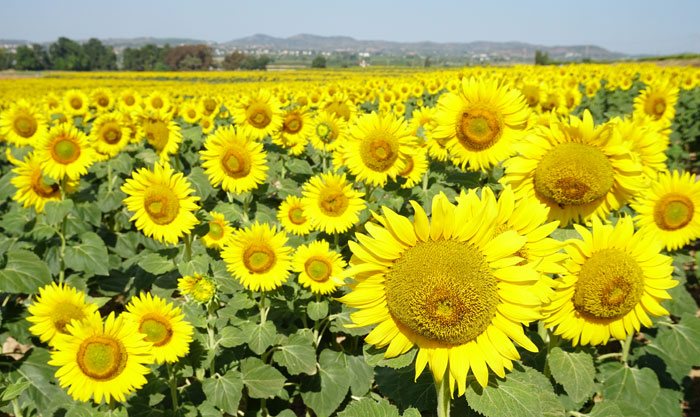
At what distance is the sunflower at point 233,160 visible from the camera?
425 cm

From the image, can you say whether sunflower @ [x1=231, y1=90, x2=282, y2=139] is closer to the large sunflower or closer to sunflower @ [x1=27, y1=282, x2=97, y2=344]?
the large sunflower

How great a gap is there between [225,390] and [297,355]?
1.88ft

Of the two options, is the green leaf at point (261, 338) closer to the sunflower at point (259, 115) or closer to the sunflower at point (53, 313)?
the sunflower at point (53, 313)

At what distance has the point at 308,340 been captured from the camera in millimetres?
3463

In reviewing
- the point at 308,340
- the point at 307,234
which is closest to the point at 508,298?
the point at 308,340

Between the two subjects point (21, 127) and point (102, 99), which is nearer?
point (21, 127)

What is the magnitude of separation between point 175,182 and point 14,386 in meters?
1.56

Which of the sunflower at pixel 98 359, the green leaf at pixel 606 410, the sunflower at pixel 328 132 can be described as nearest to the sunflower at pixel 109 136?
the sunflower at pixel 328 132

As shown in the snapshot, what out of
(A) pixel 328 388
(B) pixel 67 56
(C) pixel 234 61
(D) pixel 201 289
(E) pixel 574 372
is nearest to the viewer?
(E) pixel 574 372

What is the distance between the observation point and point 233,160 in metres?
4.23

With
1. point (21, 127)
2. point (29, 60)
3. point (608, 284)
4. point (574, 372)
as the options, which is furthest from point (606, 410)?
point (29, 60)

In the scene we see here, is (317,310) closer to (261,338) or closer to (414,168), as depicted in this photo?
(261,338)

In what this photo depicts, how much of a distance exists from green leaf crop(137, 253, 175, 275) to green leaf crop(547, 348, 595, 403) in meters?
2.70

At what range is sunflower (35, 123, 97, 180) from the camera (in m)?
4.24
